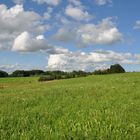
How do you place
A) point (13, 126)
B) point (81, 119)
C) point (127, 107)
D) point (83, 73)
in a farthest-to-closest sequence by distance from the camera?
point (83, 73)
point (127, 107)
point (81, 119)
point (13, 126)

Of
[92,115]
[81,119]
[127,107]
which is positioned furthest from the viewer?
[127,107]

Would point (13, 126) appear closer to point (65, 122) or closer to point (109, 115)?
point (65, 122)

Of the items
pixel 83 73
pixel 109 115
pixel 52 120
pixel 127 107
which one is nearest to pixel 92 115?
pixel 109 115

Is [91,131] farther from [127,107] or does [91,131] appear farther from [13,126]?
[127,107]

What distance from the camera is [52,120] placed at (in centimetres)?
1347

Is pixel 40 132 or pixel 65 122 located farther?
pixel 65 122

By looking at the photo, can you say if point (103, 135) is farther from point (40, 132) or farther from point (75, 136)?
point (40, 132)

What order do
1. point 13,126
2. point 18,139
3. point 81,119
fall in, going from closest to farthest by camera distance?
point 18,139, point 13,126, point 81,119

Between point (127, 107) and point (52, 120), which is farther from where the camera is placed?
point (127, 107)

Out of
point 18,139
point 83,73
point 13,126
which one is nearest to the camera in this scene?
point 18,139

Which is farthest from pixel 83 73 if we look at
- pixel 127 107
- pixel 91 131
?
pixel 91 131

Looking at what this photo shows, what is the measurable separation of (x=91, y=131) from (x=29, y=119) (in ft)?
10.7

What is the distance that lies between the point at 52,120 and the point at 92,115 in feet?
5.59

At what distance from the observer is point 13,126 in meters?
12.2
